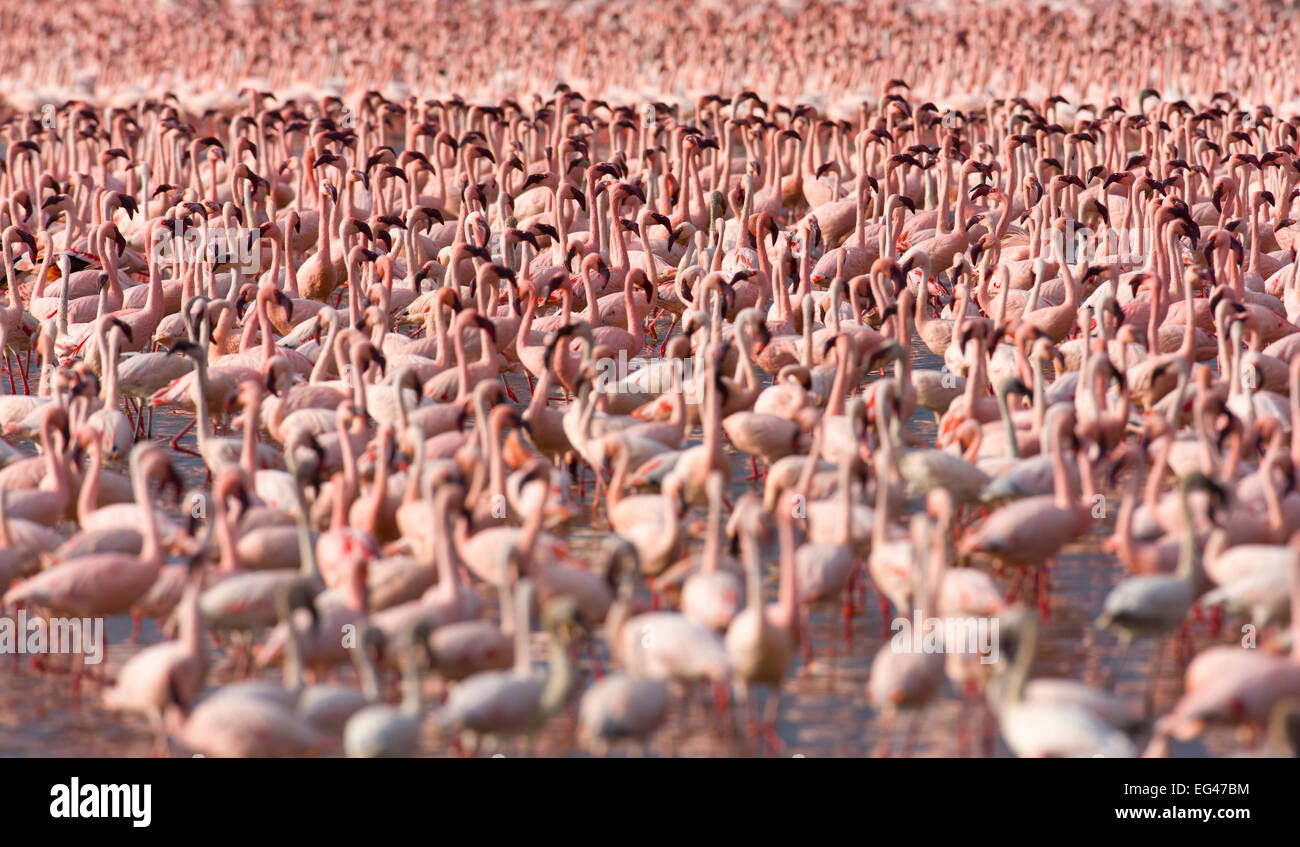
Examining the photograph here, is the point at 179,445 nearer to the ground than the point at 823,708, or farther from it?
farther from it

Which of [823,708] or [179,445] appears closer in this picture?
[823,708]

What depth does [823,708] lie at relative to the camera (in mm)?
7785

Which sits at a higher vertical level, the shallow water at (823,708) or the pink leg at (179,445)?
the pink leg at (179,445)

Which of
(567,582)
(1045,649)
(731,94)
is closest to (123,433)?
(567,582)

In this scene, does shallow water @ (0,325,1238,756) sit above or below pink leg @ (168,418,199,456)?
below

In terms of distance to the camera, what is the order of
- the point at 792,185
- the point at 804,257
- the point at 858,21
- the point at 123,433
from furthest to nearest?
1. the point at 858,21
2. the point at 792,185
3. the point at 804,257
4. the point at 123,433

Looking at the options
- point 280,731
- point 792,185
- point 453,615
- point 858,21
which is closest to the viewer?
point 280,731

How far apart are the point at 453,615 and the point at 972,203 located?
1226cm

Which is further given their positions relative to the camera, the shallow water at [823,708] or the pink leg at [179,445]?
the pink leg at [179,445]

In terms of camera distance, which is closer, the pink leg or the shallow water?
the shallow water

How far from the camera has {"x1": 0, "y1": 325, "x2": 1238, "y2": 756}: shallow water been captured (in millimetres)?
7418

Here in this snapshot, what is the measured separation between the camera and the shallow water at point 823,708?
742cm

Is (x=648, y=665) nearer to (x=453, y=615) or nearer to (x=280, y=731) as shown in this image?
(x=453, y=615)

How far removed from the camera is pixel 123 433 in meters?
10.6
